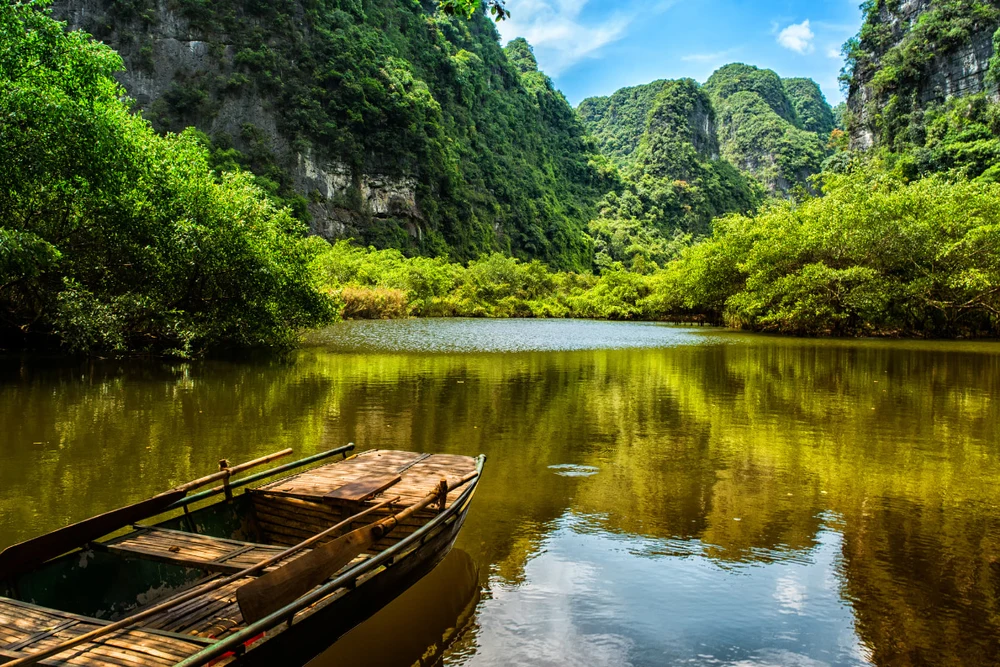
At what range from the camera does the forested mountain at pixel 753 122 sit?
152m

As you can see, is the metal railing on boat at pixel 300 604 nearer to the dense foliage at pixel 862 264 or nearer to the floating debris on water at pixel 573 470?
the floating debris on water at pixel 573 470

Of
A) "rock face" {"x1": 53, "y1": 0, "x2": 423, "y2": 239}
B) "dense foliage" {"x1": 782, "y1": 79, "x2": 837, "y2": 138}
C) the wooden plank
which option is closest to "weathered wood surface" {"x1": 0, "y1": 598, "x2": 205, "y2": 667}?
the wooden plank

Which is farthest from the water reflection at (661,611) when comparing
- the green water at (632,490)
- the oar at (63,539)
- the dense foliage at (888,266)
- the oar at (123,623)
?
the dense foliage at (888,266)

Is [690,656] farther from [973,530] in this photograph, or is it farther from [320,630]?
[973,530]

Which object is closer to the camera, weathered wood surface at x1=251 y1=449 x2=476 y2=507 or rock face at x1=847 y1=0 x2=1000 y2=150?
weathered wood surface at x1=251 y1=449 x2=476 y2=507

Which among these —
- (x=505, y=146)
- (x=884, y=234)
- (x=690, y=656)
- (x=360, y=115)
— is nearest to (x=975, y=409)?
(x=690, y=656)

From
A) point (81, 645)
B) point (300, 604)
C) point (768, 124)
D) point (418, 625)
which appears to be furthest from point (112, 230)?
point (768, 124)

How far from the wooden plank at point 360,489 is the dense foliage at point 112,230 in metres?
11.7

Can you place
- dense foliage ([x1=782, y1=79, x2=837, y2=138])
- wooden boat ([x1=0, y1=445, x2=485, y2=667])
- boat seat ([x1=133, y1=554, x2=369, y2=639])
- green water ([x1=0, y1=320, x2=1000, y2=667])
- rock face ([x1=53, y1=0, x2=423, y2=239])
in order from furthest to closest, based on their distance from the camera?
1. dense foliage ([x1=782, y1=79, x2=837, y2=138])
2. rock face ([x1=53, y1=0, x2=423, y2=239])
3. green water ([x1=0, y1=320, x2=1000, y2=667])
4. boat seat ([x1=133, y1=554, x2=369, y2=639])
5. wooden boat ([x1=0, y1=445, x2=485, y2=667])

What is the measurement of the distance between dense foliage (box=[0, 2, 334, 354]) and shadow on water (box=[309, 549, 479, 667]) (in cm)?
1286

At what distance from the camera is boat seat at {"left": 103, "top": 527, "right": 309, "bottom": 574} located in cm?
427

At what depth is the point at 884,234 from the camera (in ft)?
108

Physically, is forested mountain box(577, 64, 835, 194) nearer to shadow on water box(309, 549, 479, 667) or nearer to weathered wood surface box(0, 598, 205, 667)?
shadow on water box(309, 549, 479, 667)

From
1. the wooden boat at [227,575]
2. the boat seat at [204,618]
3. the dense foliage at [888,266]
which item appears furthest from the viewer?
the dense foliage at [888,266]
